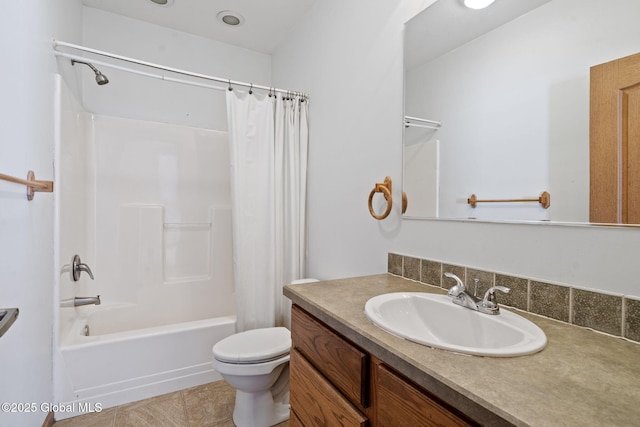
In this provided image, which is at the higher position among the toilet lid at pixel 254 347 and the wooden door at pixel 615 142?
the wooden door at pixel 615 142

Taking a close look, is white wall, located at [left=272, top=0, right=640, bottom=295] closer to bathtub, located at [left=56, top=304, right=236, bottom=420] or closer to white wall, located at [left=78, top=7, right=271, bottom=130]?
white wall, located at [left=78, top=7, right=271, bottom=130]

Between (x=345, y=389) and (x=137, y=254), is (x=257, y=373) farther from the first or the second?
(x=137, y=254)

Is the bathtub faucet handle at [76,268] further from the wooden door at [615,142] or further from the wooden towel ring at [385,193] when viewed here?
the wooden door at [615,142]

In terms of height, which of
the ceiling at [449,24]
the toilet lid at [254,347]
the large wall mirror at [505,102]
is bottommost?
the toilet lid at [254,347]

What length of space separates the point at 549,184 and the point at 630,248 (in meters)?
0.25

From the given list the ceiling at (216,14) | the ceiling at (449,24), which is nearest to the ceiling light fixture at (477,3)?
the ceiling at (449,24)

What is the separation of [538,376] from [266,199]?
170 cm

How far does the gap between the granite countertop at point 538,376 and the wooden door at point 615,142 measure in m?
0.32

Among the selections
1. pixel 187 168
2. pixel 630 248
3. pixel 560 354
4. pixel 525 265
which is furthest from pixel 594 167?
pixel 187 168

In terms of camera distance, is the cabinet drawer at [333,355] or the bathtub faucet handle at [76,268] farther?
the bathtub faucet handle at [76,268]

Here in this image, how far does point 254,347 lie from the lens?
5.22 feet

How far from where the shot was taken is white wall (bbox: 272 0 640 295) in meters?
0.80

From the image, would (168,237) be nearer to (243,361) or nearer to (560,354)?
(243,361)

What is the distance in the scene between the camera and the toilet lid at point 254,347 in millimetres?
1460
